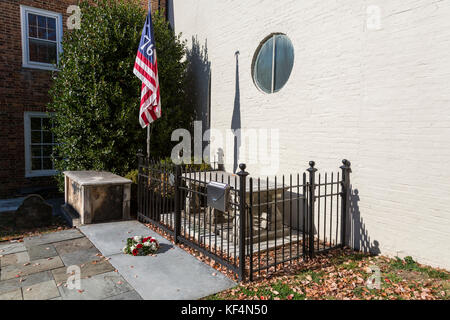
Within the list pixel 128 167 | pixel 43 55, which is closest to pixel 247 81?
pixel 128 167

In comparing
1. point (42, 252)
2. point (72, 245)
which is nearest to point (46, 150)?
point (72, 245)

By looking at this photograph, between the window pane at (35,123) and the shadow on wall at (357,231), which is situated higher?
the window pane at (35,123)

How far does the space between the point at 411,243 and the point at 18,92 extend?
1041cm

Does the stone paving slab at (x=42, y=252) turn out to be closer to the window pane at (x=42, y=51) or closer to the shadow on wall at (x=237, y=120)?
the shadow on wall at (x=237, y=120)

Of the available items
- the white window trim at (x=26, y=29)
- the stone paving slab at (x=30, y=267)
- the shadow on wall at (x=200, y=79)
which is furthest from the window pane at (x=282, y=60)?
the white window trim at (x=26, y=29)

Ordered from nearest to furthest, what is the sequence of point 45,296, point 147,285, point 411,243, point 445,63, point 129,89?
point 45,296, point 147,285, point 445,63, point 411,243, point 129,89

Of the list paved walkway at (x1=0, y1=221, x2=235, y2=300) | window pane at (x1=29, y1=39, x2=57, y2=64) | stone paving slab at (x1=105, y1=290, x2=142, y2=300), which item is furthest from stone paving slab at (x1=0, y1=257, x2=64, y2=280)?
window pane at (x1=29, y1=39, x2=57, y2=64)

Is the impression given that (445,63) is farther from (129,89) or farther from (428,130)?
(129,89)

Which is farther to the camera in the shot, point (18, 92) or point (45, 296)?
point (18, 92)

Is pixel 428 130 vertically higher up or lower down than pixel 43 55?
lower down

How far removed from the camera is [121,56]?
25.5 feet

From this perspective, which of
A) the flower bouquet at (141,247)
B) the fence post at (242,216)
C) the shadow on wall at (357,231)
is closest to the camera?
the fence post at (242,216)

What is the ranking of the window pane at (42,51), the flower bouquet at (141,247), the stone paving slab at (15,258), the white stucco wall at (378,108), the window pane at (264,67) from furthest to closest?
the window pane at (42,51)
the window pane at (264,67)
the flower bouquet at (141,247)
the stone paving slab at (15,258)
the white stucco wall at (378,108)

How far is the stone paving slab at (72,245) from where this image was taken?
16.0ft
